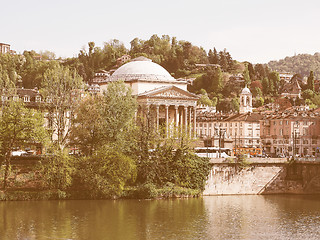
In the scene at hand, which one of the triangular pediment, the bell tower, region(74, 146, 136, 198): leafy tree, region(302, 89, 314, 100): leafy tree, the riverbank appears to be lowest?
the riverbank

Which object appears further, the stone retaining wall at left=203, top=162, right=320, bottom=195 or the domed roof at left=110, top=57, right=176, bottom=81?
the domed roof at left=110, top=57, right=176, bottom=81

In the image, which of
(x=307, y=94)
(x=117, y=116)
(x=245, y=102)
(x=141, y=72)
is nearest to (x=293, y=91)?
(x=307, y=94)

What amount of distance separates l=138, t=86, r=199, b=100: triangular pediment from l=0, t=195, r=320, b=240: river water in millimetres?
31502

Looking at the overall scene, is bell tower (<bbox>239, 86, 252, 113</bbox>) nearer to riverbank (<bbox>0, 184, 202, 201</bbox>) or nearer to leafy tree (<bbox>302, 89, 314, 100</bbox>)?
leafy tree (<bbox>302, 89, 314, 100</bbox>)

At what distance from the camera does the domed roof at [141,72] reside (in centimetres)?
10888

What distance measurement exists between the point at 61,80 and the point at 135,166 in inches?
528

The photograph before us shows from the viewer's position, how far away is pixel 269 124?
435 feet

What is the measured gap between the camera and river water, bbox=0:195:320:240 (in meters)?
55.1

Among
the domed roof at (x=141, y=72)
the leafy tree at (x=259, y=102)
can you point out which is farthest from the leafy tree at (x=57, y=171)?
the leafy tree at (x=259, y=102)

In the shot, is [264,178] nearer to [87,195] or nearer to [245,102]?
[87,195]

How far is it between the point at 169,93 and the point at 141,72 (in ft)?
19.9

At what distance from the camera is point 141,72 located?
110 meters

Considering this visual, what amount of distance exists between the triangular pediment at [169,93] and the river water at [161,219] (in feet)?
103

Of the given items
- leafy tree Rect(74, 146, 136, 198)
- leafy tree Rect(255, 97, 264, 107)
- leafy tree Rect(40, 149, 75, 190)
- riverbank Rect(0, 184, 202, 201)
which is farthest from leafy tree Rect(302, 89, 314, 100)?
leafy tree Rect(40, 149, 75, 190)
